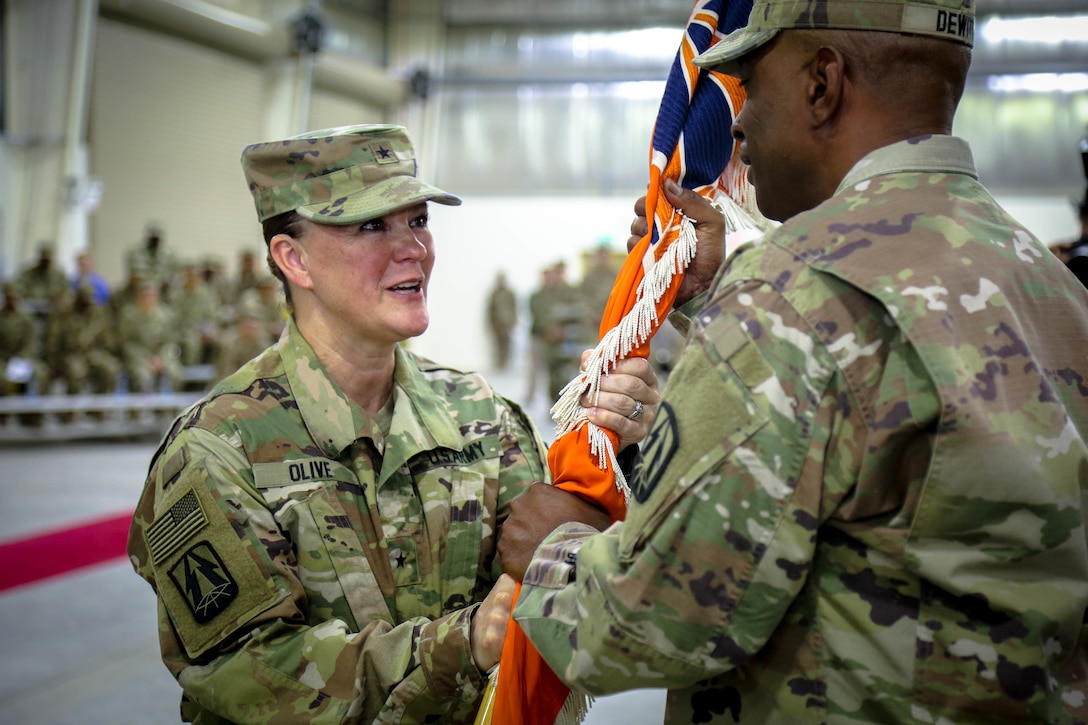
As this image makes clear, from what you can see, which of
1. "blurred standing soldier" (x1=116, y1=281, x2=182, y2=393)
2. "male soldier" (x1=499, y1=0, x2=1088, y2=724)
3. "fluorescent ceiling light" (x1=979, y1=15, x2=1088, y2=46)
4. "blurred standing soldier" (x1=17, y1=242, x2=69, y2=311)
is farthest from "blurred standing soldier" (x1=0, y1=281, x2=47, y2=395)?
"fluorescent ceiling light" (x1=979, y1=15, x2=1088, y2=46)

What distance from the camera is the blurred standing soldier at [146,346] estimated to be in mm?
9898

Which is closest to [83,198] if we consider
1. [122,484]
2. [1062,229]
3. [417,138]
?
[122,484]

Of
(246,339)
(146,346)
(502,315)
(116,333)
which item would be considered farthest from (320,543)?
(502,315)

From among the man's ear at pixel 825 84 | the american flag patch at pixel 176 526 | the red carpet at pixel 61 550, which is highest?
the man's ear at pixel 825 84

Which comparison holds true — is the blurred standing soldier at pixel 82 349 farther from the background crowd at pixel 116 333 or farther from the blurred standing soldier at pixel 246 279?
the blurred standing soldier at pixel 246 279

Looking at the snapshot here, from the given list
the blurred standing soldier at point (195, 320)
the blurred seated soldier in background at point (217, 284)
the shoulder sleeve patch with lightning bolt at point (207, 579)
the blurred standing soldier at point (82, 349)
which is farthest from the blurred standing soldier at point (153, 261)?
the shoulder sleeve patch with lightning bolt at point (207, 579)

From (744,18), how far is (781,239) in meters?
0.68

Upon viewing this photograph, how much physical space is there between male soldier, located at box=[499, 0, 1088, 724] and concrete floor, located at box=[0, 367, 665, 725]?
271 cm

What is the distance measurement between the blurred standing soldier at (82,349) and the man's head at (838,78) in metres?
9.71

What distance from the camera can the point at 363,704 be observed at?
1601 mm

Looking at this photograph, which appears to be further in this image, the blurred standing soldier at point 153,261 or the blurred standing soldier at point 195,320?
the blurred standing soldier at point 153,261

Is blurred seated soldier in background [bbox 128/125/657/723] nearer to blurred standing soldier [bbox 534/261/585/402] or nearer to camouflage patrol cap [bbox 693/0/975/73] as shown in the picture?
camouflage patrol cap [bbox 693/0/975/73]

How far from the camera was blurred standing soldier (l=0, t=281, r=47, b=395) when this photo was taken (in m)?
9.25

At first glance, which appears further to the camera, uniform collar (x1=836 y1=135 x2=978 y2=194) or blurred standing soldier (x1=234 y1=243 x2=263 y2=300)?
blurred standing soldier (x1=234 y1=243 x2=263 y2=300)
